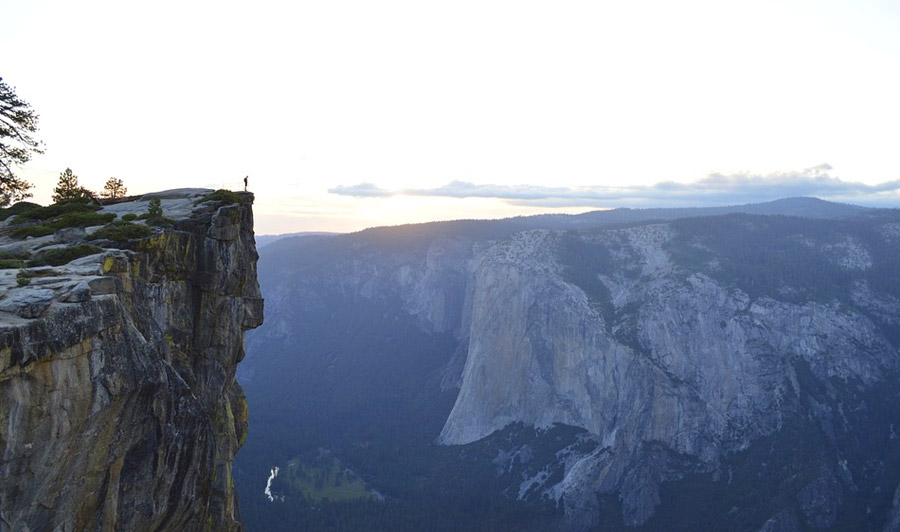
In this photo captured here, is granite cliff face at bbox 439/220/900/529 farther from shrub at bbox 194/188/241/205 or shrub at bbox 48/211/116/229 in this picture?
shrub at bbox 48/211/116/229

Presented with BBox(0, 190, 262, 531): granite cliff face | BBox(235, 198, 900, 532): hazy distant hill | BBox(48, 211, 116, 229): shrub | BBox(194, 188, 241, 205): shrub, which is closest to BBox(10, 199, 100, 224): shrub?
BBox(0, 190, 262, 531): granite cliff face

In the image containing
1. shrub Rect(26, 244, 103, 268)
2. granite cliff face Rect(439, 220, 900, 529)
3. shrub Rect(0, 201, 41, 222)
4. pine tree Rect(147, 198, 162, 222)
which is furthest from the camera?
granite cliff face Rect(439, 220, 900, 529)

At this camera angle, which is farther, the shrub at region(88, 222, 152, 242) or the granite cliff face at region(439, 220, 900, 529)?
the granite cliff face at region(439, 220, 900, 529)

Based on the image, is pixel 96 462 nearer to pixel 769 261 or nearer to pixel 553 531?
pixel 553 531

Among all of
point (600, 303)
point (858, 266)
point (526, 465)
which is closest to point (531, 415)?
point (526, 465)

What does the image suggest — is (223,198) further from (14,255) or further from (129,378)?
(129,378)

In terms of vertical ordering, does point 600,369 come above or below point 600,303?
below

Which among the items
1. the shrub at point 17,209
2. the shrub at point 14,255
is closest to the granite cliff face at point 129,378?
the shrub at point 14,255
